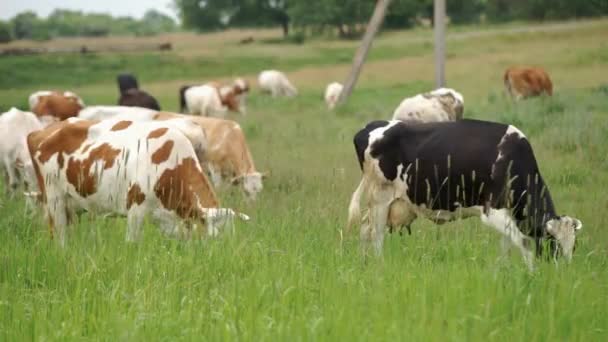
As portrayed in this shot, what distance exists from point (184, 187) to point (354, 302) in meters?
3.12

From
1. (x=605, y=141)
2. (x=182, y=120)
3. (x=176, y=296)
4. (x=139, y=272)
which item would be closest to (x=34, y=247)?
(x=139, y=272)

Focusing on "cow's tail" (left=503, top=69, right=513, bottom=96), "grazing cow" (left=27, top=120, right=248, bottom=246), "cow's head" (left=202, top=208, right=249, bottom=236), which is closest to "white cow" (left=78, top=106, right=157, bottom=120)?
"grazing cow" (left=27, top=120, right=248, bottom=246)

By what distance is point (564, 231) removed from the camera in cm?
754

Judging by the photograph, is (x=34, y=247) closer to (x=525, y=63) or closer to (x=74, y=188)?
(x=74, y=188)

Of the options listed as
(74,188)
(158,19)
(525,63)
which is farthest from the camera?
(158,19)

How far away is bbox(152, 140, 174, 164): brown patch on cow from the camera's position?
8.62 metres

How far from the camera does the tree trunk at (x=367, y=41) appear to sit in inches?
855

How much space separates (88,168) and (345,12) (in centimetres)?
5061

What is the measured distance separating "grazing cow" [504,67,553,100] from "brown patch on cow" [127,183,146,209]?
18.4 meters

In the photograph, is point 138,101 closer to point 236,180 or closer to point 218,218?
point 236,180

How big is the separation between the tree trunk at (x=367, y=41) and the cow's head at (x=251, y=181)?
31.3 ft

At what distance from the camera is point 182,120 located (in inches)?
486

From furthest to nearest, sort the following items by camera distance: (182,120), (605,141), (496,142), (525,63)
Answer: (525,63), (605,141), (182,120), (496,142)

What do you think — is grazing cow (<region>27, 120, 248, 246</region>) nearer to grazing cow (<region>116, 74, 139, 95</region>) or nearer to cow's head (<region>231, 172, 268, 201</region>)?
cow's head (<region>231, 172, 268, 201</region>)
